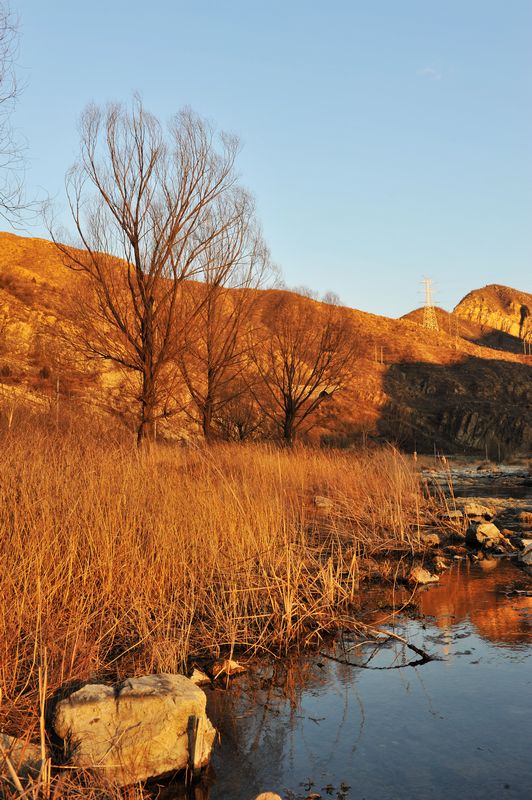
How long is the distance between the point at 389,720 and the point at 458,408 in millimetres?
46203

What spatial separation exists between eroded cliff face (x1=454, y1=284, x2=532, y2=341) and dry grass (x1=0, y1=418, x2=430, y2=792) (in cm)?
16646

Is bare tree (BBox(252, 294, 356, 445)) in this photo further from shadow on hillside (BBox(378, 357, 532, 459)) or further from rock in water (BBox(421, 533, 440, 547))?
shadow on hillside (BBox(378, 357, 532, 459))

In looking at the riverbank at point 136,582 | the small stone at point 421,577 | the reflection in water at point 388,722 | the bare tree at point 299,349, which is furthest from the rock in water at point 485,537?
the bare tree at point 299,349

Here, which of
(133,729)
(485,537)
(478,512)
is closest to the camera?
(133,729)

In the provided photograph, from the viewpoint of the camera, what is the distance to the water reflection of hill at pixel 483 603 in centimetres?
618

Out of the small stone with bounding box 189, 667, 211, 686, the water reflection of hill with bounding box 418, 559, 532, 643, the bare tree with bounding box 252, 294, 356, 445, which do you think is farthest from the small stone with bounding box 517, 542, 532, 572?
the bare tree with bounding box 252, 294, 356, 445

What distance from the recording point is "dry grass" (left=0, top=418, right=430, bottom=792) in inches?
171

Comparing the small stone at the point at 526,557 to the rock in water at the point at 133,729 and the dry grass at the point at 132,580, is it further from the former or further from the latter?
the rock in water at the point at 133,729

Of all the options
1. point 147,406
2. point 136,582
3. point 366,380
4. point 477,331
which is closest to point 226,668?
point 136,582

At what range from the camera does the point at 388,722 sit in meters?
4.34

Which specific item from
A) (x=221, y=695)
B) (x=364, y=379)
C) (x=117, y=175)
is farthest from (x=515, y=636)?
(x=364, y=379)

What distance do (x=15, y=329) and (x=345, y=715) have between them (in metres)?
29.1

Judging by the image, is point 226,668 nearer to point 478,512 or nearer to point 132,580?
point 132,580

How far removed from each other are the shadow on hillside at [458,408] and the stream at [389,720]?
33.6m
